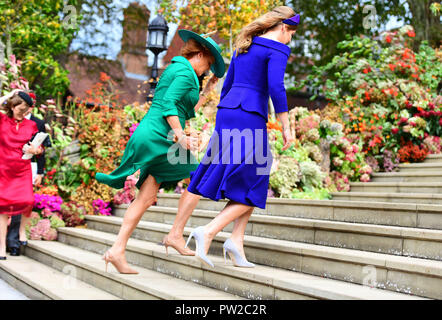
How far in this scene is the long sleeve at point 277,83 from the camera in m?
3.67

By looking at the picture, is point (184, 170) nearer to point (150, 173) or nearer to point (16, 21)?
point (150, 173)

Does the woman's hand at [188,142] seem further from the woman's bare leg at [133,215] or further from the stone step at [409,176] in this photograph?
the stone step at [409,176]

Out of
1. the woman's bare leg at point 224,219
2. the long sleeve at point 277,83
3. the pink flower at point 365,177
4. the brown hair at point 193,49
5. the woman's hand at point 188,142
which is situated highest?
the brown hair at point 193,49

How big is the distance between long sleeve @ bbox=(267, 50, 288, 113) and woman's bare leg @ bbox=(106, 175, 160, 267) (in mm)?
1170

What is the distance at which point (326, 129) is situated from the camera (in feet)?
26.7

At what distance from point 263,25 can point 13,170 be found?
368cm

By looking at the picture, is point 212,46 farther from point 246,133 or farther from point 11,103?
point 11,103

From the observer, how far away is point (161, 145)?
4.03 metres

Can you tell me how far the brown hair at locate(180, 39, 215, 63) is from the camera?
4234 millimetres

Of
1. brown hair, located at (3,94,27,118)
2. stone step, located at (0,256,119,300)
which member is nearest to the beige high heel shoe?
stone step, located at (0,256,119,300)

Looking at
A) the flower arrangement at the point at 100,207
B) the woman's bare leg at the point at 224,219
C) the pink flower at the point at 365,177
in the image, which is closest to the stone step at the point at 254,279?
the woman's bare leg at the point at 224,219

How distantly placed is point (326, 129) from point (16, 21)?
7845 millimetres

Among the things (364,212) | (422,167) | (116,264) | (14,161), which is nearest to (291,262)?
(364,212)

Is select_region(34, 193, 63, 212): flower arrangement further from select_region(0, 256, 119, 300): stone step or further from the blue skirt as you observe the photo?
the blue skirt
